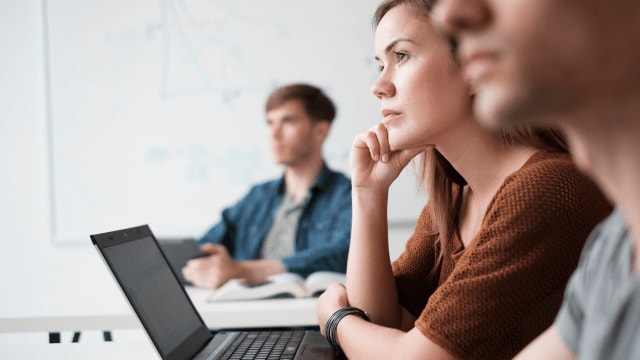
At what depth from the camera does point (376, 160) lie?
1.34m

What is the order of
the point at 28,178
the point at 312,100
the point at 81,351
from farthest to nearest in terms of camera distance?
the point at 28,178 < the point at 312,100 < the point at 81,351

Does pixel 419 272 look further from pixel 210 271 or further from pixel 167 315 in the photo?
pixel 210 271

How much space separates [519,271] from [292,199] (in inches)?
90.0

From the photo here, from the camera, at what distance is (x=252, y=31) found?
3.24 m

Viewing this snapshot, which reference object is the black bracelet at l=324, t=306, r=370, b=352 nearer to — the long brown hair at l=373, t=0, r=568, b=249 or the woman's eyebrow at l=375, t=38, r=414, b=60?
the long brown hair at l=373, t=0, r=568, b=249

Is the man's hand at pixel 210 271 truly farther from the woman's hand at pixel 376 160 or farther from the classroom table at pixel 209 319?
the woman's hand at pixel 376 160

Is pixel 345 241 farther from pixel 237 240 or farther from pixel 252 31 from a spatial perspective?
pixel 252 31

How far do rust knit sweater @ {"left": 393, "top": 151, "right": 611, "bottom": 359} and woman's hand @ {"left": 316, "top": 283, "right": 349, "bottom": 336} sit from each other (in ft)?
1.15

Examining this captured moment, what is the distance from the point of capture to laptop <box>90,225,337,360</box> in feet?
3.38

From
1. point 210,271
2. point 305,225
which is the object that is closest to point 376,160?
point 210,271

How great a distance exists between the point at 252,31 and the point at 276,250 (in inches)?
43.7

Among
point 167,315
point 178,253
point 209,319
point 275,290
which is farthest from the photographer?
point 178,253

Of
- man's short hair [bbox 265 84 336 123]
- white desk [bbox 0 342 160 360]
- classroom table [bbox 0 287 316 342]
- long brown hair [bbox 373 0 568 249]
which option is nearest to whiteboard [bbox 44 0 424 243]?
man's short hair [bbox 265 84 336 123]

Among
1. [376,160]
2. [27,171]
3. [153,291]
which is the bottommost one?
[153,291]
